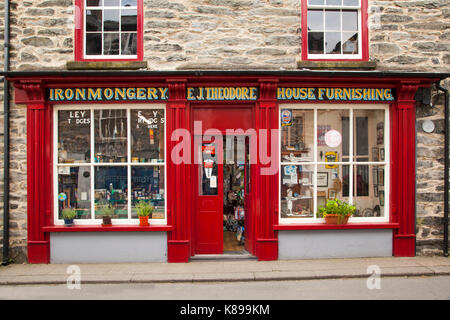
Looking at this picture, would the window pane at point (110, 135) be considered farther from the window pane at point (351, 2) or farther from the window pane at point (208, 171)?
the window pane at point (351, 2)

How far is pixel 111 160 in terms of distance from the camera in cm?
790

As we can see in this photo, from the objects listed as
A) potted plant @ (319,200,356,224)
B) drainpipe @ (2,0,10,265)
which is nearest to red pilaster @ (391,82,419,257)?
potted plant @ (319,200,356,224)

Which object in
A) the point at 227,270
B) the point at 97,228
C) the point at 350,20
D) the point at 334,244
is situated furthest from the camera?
the point at 350,20

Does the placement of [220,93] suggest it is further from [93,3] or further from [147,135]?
[93,3]

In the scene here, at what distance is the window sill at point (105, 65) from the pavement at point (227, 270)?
388 cm

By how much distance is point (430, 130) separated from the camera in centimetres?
799

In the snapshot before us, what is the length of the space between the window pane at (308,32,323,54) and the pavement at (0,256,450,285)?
14.2 ft

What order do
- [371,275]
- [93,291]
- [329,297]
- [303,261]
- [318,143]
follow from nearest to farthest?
[329,297] → [93,291] → [371,275] → [303,261] → [318,143]

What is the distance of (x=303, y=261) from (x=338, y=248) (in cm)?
80

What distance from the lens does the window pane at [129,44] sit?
8016mm

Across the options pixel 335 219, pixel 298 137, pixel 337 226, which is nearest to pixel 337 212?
pixel 335 219

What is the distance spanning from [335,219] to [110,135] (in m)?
4.89

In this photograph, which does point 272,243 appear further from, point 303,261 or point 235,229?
point 235,229

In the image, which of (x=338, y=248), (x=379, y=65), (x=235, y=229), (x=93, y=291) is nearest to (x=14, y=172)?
(x=93, y=291)
